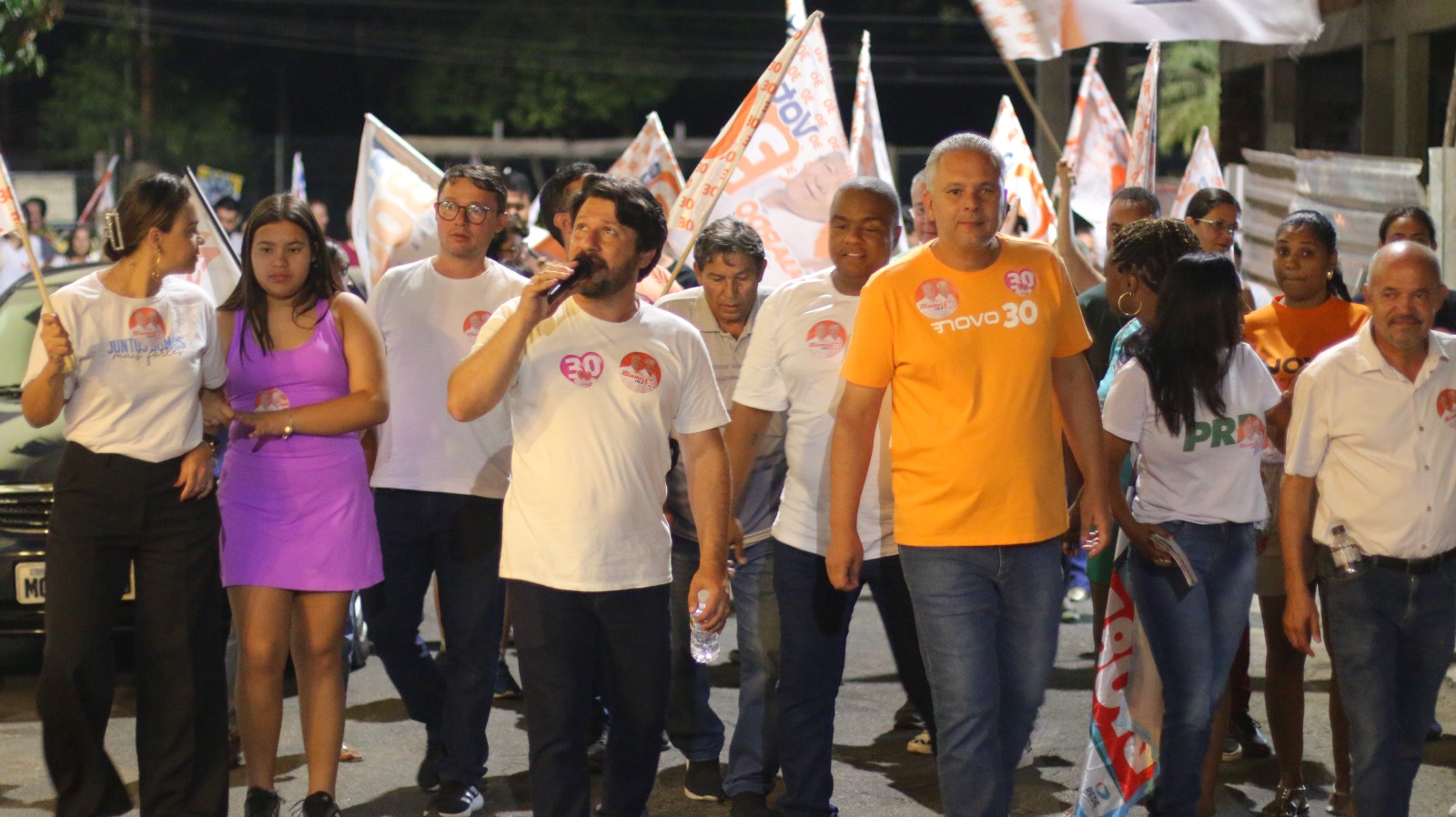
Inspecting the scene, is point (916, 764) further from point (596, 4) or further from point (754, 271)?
point (596, 4)

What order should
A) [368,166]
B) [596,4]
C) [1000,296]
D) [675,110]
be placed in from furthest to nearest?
[675,110], [596,4], [368,166], [1000,296]

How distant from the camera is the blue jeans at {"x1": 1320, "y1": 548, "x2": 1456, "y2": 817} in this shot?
5090mm

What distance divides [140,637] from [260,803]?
0.68 metres

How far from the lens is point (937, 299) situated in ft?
15.9

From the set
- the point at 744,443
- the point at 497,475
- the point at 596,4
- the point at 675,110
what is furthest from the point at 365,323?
the point at 675,110

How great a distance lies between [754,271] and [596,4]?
4618cm

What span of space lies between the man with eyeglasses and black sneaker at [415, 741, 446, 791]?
117mm

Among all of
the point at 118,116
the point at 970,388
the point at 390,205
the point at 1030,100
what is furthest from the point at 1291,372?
the point at 118,116

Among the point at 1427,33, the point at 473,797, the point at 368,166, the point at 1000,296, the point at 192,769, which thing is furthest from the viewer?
the point at 1427,33

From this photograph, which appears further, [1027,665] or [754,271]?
[754,271]

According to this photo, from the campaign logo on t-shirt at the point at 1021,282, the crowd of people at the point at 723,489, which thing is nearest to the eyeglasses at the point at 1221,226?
the crowd of people at the point at 723,489

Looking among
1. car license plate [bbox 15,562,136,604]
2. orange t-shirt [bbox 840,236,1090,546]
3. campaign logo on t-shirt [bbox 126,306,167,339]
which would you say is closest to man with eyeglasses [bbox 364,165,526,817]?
campaign logo on t-shirt [bbox 126,306,167,339]

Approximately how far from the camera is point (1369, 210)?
10.3 metres

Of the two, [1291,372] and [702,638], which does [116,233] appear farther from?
[1291,372]
